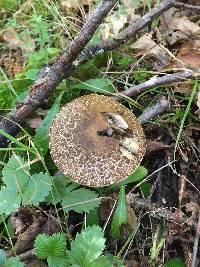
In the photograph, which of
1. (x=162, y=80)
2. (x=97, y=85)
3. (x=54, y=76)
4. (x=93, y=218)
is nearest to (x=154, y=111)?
(x=162, y=80)

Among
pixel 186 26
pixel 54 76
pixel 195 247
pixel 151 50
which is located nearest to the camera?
pixel 195 247

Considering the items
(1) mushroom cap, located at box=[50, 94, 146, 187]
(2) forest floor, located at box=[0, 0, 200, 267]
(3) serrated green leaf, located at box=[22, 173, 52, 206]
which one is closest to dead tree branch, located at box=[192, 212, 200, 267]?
(2) forest floor, located at box=[0, 0, 200, 267]

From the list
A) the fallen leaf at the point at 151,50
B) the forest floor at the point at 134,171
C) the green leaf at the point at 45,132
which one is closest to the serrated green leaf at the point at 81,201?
the forest floor at the point at 134,171

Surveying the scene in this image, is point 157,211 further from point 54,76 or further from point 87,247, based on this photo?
point 54,76

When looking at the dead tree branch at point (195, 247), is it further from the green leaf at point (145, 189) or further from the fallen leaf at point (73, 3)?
the fallen leaf at point (73, 3)

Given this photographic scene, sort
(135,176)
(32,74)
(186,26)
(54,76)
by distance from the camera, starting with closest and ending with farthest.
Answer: (135,176)
(54,76)
(32,74)
(186,26)

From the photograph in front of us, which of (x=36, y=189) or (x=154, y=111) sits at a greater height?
(x=154, y=111)

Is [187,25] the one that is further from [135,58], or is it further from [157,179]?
[157,179]
